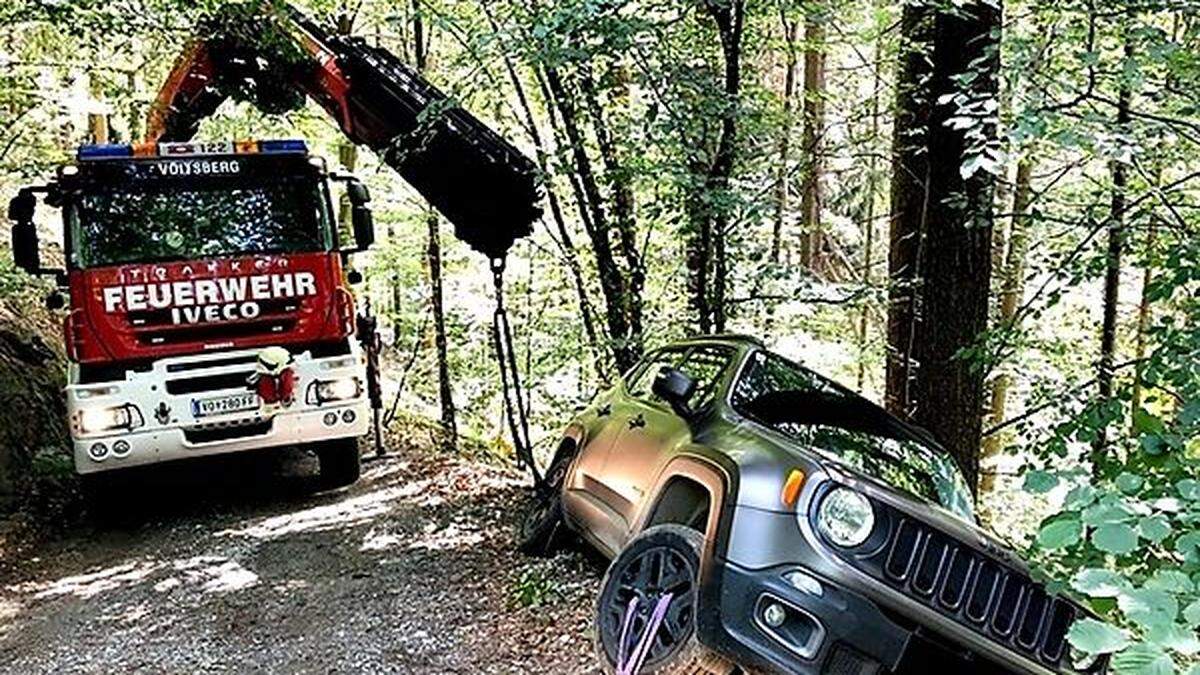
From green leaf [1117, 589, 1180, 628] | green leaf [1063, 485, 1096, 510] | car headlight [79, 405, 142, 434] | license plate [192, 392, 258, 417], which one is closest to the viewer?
green leaf [1117, 589, 1180, 628]

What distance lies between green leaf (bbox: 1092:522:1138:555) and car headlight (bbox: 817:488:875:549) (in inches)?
64.0

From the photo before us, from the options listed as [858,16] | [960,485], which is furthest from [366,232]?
[960,485]

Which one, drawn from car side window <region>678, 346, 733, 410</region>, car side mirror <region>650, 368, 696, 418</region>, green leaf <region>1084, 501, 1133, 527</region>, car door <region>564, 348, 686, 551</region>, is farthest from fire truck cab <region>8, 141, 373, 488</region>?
green leaf <region>1084, 501, 1133, 527</region>

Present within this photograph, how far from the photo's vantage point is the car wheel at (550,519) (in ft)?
21.5

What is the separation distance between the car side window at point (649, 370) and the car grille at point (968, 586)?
2298 millimetres

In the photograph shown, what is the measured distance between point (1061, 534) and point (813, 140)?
244 inches

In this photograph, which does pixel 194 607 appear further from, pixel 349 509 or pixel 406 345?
pixel 406 345

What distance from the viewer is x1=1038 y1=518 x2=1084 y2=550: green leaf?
2.15 metres

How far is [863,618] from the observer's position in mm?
3545

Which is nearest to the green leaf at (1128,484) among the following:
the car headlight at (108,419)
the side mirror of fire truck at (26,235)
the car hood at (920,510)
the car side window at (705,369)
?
the car hood at (920,510)

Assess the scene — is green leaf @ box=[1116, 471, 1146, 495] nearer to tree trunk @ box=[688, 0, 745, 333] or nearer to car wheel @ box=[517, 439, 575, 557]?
car wheel @ box=[517, 439, 575, 557]

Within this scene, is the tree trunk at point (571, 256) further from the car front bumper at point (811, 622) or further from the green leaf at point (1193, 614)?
the green leaf at point (1193, 614)

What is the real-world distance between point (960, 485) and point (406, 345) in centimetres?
1176

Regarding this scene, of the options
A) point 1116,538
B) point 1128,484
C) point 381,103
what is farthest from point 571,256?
point 1116,538
